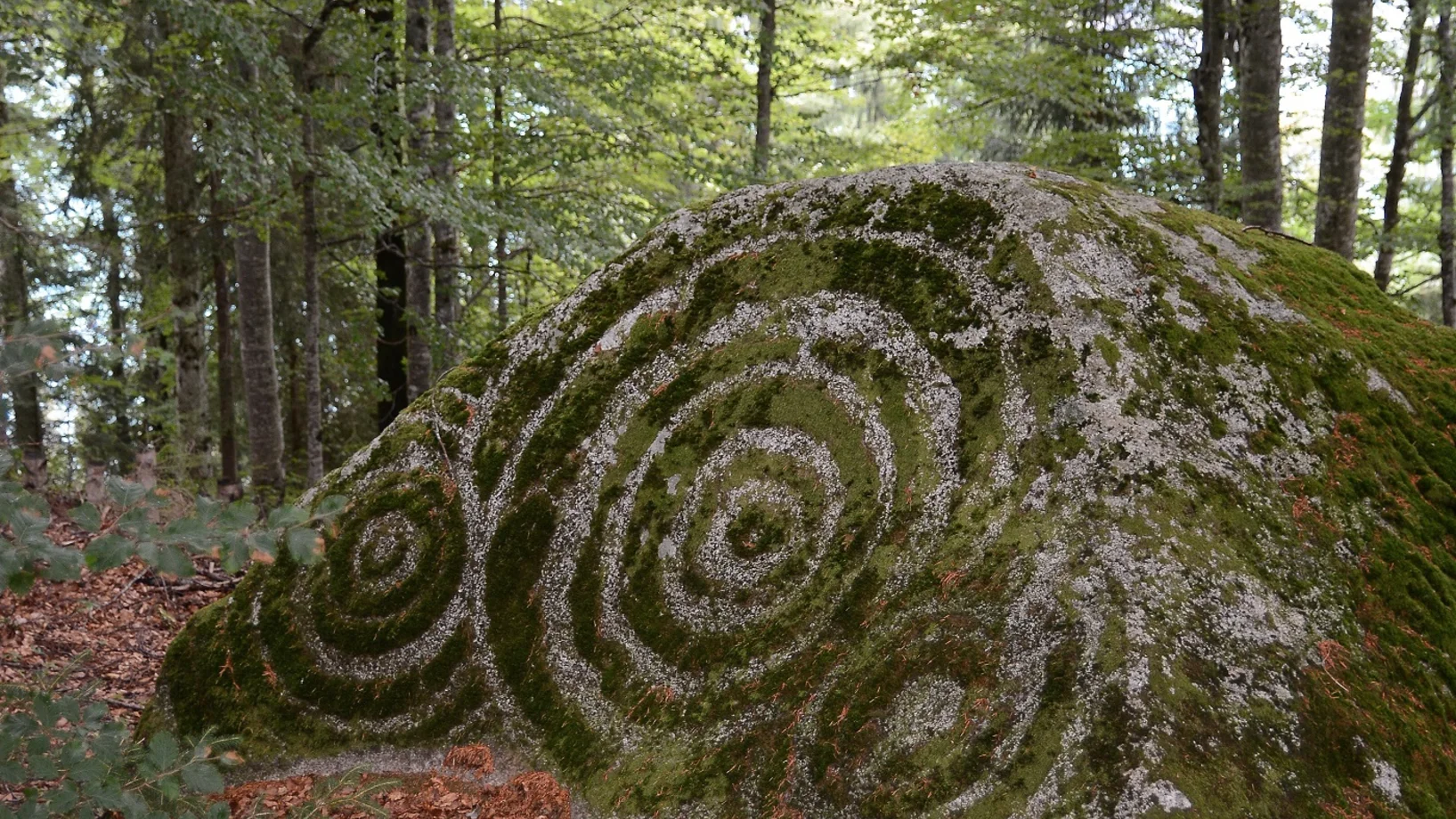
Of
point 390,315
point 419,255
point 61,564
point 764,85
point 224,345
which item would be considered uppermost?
point 764,85

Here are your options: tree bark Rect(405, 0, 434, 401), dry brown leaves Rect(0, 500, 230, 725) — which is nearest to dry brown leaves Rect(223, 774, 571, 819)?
dry brown leaves Rect(0, 500, 230, 725)

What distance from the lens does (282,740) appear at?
11.5ft

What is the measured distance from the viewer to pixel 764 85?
1147 cm

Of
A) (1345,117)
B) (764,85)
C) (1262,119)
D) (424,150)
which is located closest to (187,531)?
(424,150)

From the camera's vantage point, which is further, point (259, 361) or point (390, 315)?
point (390, 315)

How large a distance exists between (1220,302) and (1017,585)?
4.26 feet

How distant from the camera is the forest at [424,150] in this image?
287 inches

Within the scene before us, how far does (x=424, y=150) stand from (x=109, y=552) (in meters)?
7.36

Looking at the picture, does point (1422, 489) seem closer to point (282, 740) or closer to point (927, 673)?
point (927, 673)

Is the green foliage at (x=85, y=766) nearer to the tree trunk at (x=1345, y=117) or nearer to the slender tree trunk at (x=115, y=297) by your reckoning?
the slender tree trunk at (x=115, y=297)

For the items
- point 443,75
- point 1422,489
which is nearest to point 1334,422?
point 1422,489

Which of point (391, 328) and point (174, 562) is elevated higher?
point (391, 328)

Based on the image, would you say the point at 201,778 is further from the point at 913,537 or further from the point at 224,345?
the point at 224,345

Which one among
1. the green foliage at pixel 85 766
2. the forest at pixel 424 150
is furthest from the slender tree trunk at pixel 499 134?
the green foliage at pixel 85 766
